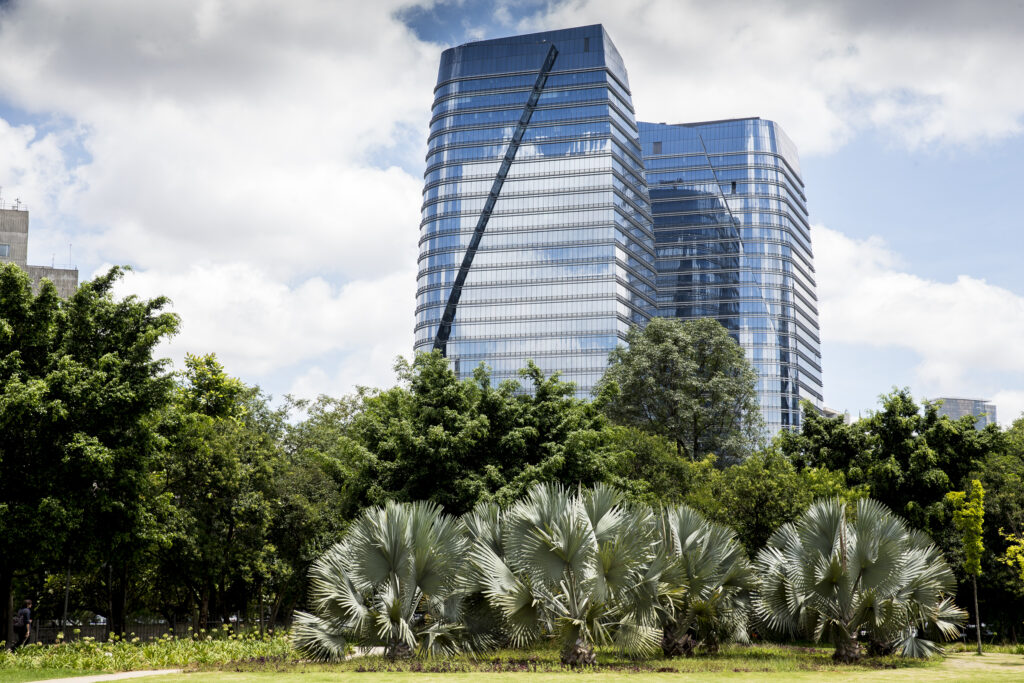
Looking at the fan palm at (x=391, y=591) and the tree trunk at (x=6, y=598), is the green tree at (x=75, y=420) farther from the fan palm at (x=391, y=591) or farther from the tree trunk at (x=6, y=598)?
the fan palm at (x=391, y=591)

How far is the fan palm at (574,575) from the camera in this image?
64.8ft

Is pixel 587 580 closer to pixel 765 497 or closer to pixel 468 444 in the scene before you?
pixel 468 444

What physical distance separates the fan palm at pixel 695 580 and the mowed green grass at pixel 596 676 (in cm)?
288

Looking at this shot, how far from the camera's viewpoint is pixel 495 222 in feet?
446

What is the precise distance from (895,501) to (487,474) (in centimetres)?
1611

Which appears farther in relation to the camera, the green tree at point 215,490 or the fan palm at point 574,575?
the green tree at point 215,490

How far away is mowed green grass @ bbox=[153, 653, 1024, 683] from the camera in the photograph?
16.6 metres

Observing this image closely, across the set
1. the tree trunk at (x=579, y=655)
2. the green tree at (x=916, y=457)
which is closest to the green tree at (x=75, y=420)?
the tree trunk at (x=579, y=655)

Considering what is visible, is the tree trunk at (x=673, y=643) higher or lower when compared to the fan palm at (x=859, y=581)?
lower

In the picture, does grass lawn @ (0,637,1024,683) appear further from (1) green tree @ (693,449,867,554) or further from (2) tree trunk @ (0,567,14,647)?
(1) green tree @ (693,449,867,554)

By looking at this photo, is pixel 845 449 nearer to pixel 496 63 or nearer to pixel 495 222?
pixel 495 222

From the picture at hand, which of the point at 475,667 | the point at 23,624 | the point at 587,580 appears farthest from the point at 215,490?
the point at 587,580

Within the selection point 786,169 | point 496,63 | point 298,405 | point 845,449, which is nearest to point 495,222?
point 496,63

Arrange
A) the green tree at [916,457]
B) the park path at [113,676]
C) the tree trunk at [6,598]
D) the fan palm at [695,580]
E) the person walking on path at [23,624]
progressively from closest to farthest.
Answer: the park path at [113,676] < the fan palm at [695,580] < the tree trunk at [6,598] < the person walking on path at [23,624] < the green tree at [916,457]
